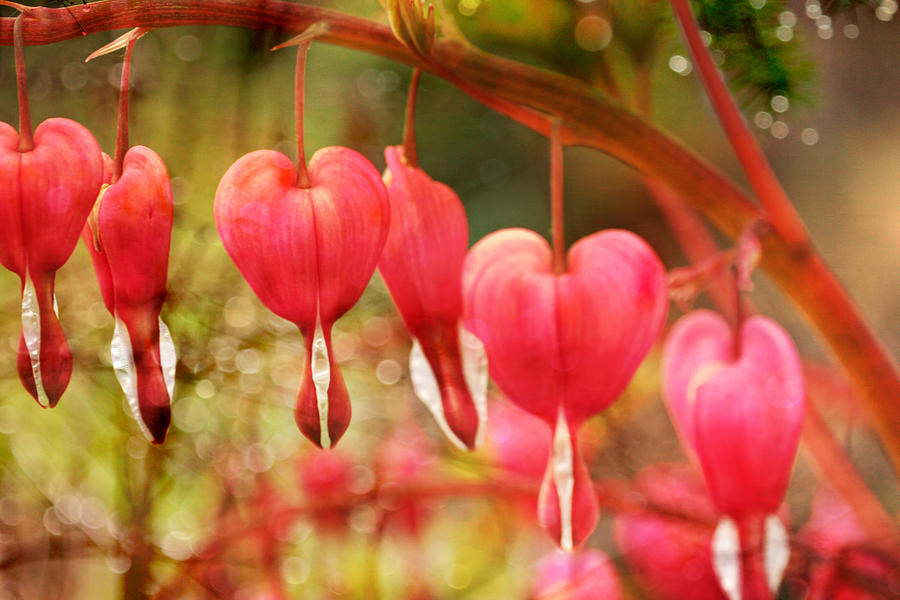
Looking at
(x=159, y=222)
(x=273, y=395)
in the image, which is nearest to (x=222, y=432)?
(x=273, y=395)

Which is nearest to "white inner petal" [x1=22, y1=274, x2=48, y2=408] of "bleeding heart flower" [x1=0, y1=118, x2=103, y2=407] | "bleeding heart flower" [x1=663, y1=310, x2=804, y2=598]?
"bleeding heart flower" [x1=0, y1=118, x2=103, y2=407]

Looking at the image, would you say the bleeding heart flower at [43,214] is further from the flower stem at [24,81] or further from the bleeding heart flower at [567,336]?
the bleeding heart flower at [567,336]

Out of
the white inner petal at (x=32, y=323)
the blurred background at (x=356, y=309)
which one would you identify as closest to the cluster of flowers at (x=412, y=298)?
the white inner petal at (x=32, y=323)

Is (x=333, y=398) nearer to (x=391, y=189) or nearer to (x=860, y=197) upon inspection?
(x=391, y=189)

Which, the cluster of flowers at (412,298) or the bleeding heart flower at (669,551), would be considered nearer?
the cluster of flowers at (412,298)

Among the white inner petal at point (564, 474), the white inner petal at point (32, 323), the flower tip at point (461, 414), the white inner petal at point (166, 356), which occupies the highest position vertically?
the white inner petal at point (32, 323)

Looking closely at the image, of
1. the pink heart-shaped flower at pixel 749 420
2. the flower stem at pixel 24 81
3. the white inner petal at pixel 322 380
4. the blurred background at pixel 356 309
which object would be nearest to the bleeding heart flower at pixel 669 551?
the blurred background at pixel 356 309

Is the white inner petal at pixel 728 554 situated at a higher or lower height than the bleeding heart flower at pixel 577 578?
higher

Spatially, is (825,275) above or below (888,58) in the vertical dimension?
below
